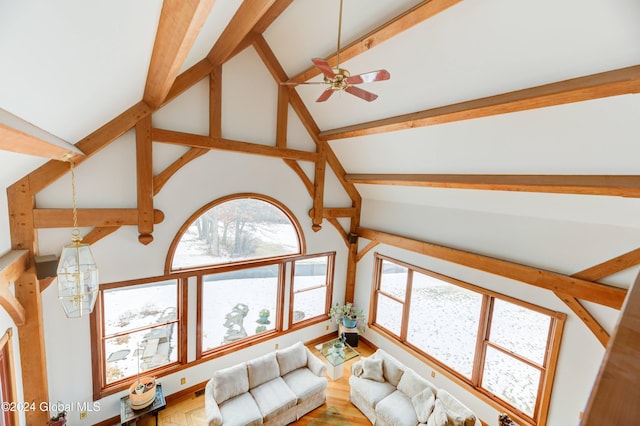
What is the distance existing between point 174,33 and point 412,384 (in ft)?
18.3

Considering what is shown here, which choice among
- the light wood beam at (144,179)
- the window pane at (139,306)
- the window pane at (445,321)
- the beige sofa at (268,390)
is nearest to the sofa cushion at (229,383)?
the beige sofa at (268,390)

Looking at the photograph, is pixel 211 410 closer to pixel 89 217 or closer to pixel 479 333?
pixel 89 217

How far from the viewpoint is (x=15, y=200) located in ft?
11.2

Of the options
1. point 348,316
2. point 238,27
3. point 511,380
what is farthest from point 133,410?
point 511,380

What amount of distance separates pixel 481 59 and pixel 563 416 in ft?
16.3

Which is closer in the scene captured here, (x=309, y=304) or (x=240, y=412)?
(x=240, y=412)

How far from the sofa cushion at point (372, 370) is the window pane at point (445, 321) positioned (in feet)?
4.11

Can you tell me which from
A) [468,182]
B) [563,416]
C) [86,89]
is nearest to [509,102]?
[468,182]

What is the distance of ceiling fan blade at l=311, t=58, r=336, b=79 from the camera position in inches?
98.4

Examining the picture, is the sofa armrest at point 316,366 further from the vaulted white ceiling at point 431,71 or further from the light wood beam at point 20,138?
the light wood beam at point 20,138

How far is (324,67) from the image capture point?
102 inches

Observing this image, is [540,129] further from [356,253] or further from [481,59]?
[356,253]

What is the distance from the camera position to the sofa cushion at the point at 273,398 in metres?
4.29

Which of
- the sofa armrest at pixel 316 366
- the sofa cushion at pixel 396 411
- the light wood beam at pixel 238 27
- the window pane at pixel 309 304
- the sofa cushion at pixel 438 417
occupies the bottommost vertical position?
the sofa cushion at pixel 396 411
